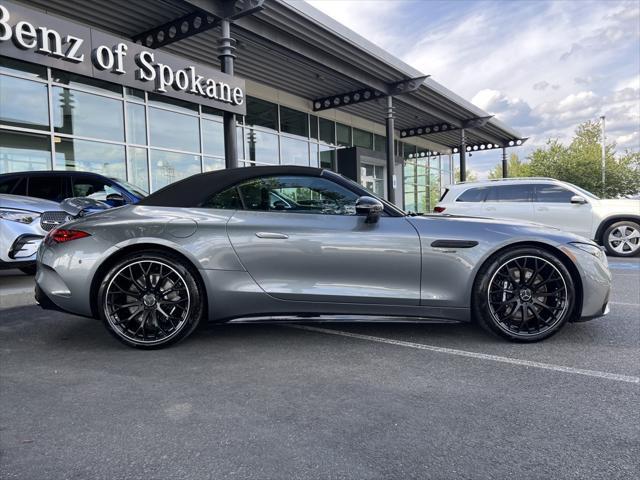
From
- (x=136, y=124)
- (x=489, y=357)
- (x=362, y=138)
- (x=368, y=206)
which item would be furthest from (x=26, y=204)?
(x=362, y=138)

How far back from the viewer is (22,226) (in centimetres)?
556

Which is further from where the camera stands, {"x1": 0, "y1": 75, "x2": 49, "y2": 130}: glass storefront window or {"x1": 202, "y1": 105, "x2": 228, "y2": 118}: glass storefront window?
{"x1": 202, "y1": 105, "x2": 228, "y2": 118}: glass storefront window

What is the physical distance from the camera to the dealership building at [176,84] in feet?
29.5

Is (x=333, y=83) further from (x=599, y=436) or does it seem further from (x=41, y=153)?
(x=599, y=436)

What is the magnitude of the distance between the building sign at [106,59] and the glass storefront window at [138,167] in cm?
375

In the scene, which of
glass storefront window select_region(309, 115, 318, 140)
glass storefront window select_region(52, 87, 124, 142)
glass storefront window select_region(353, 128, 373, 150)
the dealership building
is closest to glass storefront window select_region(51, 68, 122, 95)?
the dealership building

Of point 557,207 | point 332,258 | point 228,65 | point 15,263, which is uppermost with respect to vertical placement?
point 228,65

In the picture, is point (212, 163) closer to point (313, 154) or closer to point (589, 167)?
point (313, 154)

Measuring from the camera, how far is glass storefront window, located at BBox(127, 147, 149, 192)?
42.6 ft

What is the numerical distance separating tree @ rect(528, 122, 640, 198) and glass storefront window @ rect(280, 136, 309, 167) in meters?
24.3

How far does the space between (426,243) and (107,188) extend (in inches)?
239

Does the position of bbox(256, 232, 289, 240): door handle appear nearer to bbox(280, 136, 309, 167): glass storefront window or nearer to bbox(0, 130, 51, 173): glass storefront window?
bbox(0, 130, 51, 173): glass storefront window

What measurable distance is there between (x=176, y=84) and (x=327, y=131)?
11675mm

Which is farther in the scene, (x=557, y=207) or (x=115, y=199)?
(x=557, y=207)
